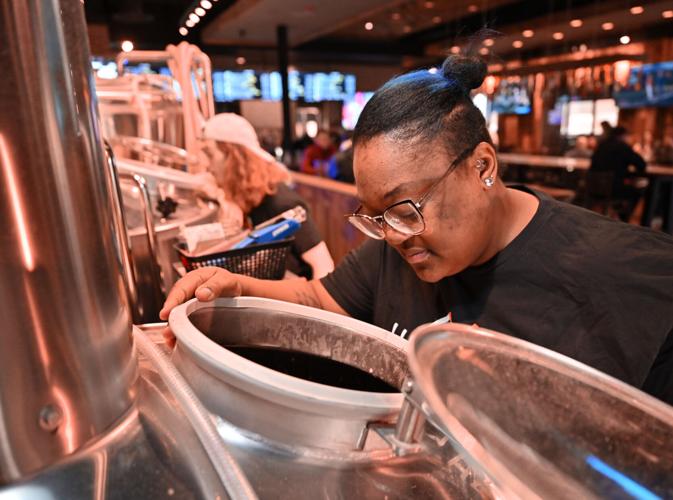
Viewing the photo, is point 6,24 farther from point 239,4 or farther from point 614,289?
point 239,4

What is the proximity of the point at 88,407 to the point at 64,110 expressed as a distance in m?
0.29

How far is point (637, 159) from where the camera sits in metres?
6.70

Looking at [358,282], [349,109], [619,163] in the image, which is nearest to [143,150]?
[358,282]

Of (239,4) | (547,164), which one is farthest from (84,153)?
(547,164)

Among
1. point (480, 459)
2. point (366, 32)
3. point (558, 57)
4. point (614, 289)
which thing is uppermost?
point (366, 32)

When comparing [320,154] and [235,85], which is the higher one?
[235,85]

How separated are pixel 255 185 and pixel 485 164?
5.76 ft

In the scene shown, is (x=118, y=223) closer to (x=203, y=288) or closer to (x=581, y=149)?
(x=203, y=288)

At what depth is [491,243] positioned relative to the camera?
3.75ft

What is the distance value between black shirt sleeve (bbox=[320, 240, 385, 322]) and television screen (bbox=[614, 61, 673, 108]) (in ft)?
27.1

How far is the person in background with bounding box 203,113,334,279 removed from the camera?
100 inches

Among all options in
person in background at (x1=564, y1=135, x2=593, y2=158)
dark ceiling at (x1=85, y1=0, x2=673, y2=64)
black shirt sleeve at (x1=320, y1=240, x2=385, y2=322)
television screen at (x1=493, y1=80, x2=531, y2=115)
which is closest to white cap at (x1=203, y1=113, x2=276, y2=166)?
black shirt sleeve at (x1=320, y1=240, x2=385, y2=322)

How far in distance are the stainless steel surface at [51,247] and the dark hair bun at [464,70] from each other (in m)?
0.78

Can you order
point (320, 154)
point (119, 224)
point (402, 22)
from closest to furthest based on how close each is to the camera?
1. point (119, 224)
2. point (320, 154)
3. point (402, 22)
